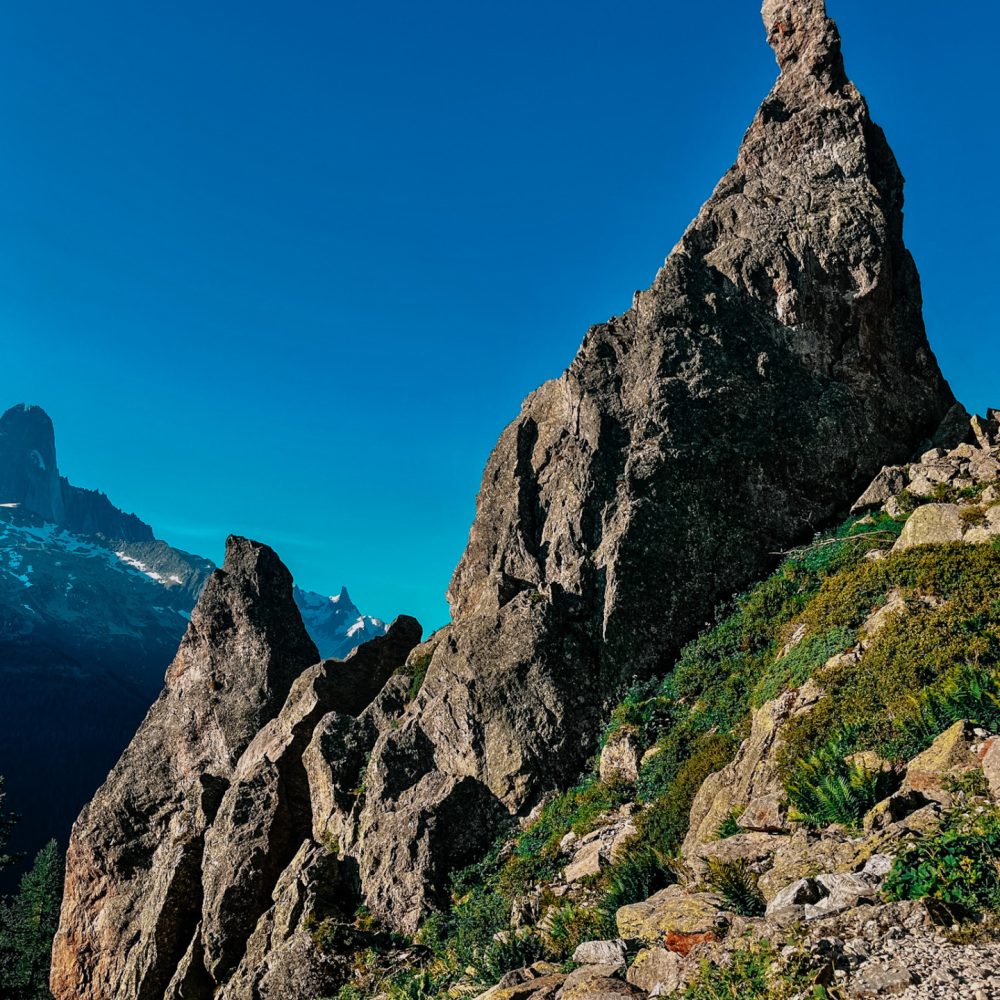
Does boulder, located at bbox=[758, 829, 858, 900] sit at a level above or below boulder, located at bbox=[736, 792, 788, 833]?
below

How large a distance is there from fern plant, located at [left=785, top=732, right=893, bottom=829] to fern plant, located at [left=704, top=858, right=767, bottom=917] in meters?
1.58

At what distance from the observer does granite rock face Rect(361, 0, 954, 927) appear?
79.3 ft

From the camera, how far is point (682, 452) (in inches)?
1099

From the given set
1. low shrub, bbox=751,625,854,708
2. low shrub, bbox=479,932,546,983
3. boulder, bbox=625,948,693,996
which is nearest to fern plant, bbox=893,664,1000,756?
low shrub, bbox=751,625,854,708

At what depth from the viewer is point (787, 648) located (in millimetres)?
19547

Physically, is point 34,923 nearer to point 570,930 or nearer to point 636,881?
point 570,930

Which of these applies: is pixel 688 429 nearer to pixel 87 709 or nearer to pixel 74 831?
pixel 74 831

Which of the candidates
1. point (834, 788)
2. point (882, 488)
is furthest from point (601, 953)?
point (882, 488)

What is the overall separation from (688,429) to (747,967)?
72.3 feet

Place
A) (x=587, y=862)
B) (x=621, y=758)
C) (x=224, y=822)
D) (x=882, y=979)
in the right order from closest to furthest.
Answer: (x=882, y=979), (x=587, y=862), (x=621, y=758), (x=224, y=822)

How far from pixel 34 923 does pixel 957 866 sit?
248 feet

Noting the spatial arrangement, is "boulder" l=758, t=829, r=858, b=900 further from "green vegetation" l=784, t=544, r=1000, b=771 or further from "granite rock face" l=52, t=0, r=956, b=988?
"granite rock face" l=52, t=0, r=956, b=988

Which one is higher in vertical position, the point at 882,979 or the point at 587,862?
the point at 587,862

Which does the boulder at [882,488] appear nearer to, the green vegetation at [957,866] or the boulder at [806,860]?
the boulder at [806,860]
